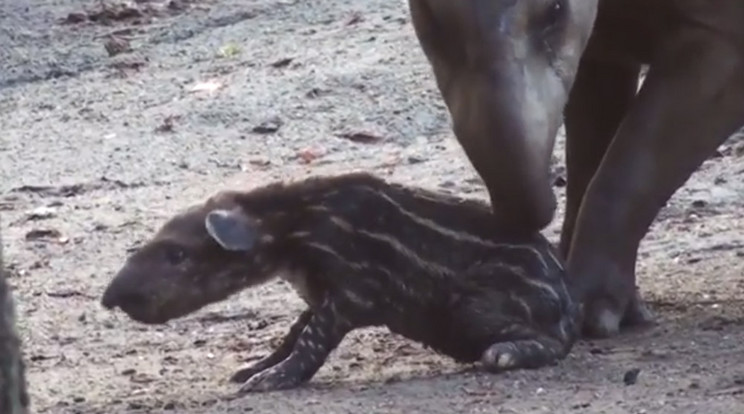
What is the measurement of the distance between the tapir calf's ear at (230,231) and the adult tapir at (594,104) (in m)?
0.63

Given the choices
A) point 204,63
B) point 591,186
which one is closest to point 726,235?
point 591,186

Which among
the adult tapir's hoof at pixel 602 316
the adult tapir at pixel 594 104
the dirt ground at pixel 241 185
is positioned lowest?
the dirt ground at pixel 241 185

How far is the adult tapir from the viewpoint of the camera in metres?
5.23

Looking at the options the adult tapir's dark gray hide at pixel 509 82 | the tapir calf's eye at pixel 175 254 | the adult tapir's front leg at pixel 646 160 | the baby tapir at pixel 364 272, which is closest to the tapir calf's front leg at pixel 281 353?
the baby tapir at pixel 364 272

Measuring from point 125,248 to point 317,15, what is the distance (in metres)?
4.03

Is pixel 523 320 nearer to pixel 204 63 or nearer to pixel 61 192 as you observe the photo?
pixel 61 192

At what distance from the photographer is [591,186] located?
5.94 m

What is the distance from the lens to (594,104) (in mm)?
6562

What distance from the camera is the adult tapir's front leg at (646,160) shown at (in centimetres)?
588

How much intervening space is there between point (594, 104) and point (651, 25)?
20.0 inches

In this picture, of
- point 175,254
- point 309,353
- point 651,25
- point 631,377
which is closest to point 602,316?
point 631,377

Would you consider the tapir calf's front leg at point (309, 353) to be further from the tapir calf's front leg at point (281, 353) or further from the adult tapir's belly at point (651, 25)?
the adult tapir's belly at point (651, 25)

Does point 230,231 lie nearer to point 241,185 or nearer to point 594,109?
point 594,109

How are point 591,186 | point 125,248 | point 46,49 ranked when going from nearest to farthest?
point 591,186
point 125,248
point 46,49
